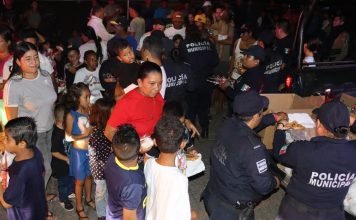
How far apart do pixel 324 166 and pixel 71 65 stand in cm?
442

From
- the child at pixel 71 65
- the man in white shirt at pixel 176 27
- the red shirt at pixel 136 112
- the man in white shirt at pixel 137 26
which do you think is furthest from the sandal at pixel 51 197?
the man in white shirt at pixel 137 26

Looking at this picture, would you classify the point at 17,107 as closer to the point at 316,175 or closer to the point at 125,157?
the point at 125,157

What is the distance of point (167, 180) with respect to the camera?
277cm

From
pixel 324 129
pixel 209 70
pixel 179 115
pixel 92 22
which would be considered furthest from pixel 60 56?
pixel 324 129

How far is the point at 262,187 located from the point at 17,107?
259cm

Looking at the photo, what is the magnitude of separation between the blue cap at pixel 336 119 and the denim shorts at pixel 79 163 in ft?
8.54

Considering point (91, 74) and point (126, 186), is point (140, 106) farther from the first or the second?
point (91, 74)

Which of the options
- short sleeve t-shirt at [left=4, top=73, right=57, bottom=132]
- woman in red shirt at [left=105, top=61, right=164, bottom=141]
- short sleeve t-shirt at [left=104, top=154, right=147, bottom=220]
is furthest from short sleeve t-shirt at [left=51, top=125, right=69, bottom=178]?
short sleeve t-shirt at [left=104, top=154, right=147, bottom=220]

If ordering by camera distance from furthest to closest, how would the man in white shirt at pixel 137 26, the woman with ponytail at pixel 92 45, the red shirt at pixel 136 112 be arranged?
Answer: the man in white shirt at pixel 137 26 < the woman with ponytail at pixel 92 45 < the red shirt at pixel 136 112

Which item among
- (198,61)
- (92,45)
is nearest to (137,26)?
(92,45)

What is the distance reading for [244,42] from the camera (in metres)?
7.52

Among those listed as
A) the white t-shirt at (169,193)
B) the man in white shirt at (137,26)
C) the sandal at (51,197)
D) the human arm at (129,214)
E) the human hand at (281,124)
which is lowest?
the sandal at (51,197)

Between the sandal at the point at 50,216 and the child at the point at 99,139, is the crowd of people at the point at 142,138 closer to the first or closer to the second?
the child at the point at 99,139

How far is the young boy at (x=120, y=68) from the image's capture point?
4.49 metres
